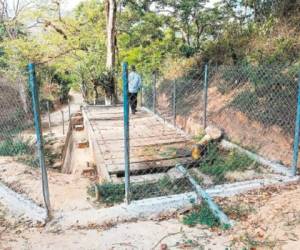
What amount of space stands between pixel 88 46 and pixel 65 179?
12.7m

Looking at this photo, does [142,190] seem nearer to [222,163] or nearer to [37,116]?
[222,163]

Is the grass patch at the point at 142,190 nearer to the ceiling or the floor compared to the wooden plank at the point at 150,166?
nearer to the floor

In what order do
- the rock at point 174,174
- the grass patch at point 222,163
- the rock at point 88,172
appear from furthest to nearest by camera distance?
the rock at point 88,172
the grass patch at point 222,163
the rock at point 174,174

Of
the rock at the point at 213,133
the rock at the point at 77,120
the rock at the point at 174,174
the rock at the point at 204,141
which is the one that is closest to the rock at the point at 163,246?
the rock at the point at 174,174

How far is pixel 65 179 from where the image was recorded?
597 cm

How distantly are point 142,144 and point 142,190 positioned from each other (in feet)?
8.05

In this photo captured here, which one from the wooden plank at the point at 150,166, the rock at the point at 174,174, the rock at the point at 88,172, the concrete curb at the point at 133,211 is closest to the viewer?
the concrete curb at the point at 133,211

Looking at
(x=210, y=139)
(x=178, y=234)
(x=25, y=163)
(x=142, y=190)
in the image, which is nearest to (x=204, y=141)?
(x=210, y=139)

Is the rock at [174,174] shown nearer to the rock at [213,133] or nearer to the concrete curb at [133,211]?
the concrete curb at [133,211]

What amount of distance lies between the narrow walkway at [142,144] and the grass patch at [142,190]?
854mm

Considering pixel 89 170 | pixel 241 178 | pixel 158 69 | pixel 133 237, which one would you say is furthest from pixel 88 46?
pixel 133 237

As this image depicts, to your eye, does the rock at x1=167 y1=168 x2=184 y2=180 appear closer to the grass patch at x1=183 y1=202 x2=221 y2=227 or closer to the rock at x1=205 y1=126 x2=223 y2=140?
the grass patch at x1=183 y1=202 x2=221 y2=227

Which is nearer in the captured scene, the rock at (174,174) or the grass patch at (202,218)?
the grass patch at (202,218)

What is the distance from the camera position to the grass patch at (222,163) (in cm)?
546
